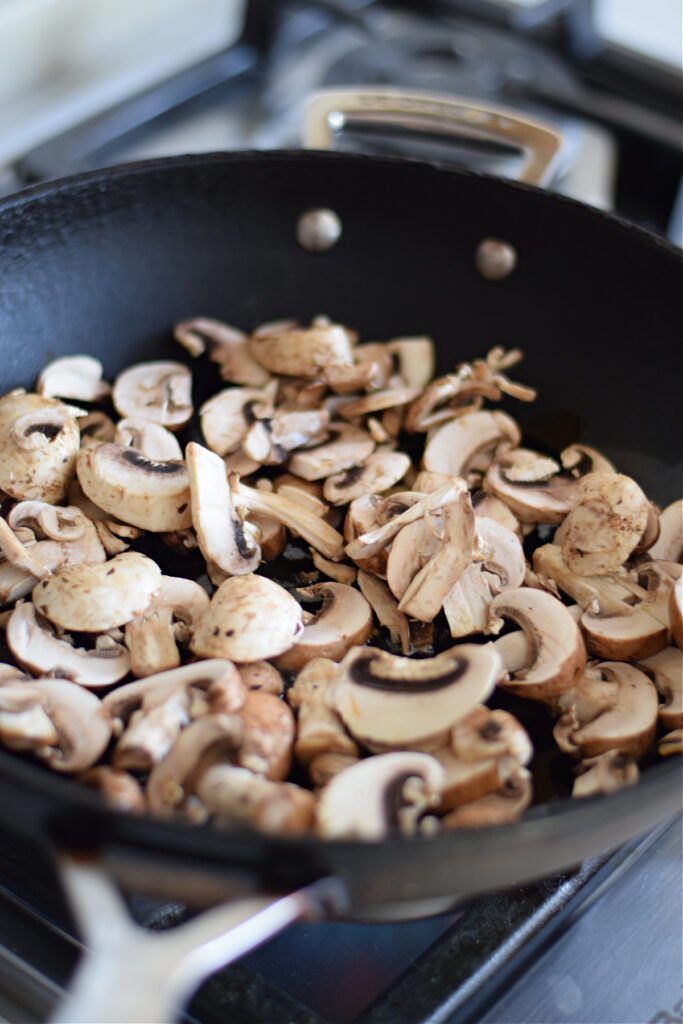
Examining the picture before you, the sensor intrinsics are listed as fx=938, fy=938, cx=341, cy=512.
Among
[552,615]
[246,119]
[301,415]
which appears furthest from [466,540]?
[246,119]

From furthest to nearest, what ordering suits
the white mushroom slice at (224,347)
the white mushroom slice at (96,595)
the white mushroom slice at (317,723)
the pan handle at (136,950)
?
the white mushroom slice at (224,347)
the white mushroom slice at (96,595)
the white mushroom slice at (317,723)
the pan handle at (136,950)

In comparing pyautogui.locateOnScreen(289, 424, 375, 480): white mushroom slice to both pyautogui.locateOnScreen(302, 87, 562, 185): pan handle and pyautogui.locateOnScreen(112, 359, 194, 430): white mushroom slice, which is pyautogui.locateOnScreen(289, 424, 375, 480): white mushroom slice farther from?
pyautogui.locateOnScreen(302, 87, 562, 185): pan handle

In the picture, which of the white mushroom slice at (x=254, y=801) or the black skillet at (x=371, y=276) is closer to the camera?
the white mushroom slice at (x=254, y=801)

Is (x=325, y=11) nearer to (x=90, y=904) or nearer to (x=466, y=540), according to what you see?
(x=466, y=540)

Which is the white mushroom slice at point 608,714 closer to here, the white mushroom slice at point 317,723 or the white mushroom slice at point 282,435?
the white mushroom slice at point 317,723

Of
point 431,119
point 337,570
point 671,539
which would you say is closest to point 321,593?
point 337,570

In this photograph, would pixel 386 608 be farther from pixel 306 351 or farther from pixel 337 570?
pixel 306 351

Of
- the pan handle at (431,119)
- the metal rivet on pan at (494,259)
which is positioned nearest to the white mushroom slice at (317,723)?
the metal rivet on pan at (494,259)
